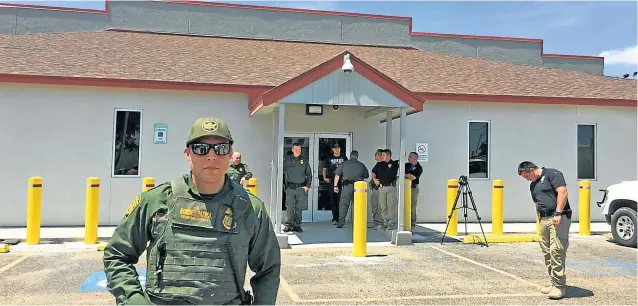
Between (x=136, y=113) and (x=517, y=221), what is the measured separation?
9541 mm

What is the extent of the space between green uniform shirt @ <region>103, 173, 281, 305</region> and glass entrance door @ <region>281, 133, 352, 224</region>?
30.4ft

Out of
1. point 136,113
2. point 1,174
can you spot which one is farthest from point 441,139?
point 1,174

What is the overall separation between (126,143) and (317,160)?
14.2ft

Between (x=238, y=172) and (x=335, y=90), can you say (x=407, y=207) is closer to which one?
(x=335, y=90)

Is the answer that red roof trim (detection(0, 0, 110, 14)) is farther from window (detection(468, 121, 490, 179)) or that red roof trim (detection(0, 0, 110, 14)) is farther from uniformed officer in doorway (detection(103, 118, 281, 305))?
uniformed officer in doorway (detection(103, 118, 281, 305))

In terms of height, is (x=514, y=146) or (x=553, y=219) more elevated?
(x=514, y=146)

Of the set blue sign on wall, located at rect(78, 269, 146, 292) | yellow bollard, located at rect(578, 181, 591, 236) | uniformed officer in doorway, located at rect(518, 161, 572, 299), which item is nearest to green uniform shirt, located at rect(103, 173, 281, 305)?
blue sign on wall, located at rect(78, 269, 146, 292)

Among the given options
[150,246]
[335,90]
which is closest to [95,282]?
[150,246]

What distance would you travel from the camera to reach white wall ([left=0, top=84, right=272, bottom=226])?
10453mm

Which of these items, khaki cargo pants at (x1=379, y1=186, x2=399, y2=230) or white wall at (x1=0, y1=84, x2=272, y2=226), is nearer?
khaki cargo pants at (x1=379, y1=186, x2=399, y2=230)

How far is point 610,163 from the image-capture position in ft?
42.9

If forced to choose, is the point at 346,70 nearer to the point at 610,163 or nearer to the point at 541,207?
the point at 541,207

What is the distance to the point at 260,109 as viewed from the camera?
9.96 meters

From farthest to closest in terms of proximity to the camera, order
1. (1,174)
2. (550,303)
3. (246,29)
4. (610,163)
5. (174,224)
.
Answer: (246,29), (610,163), (1,174), (550,303), (174,224)
